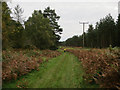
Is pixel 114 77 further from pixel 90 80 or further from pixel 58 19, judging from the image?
pixel 58 19

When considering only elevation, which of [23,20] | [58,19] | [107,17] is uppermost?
[107,17]

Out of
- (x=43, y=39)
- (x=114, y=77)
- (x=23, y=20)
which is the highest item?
(x=23, y=20)

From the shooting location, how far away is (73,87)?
4141 mm

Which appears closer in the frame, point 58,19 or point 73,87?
point 73,87

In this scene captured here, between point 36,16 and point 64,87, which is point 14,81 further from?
point 36,16

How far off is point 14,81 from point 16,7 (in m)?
16.9

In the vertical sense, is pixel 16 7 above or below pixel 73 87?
above

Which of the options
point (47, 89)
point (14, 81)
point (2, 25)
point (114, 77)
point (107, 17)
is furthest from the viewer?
point (107, 17)

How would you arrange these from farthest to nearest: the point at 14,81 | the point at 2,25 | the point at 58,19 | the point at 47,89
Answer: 1. the point at 58,19
2. the point at 2,25
3. the point at 14,81
4. the point at 47,89

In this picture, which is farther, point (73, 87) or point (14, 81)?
point (14, 81)

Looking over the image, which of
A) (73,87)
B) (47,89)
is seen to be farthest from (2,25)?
(73,87)

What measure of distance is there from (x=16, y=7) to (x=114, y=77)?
19.8 m

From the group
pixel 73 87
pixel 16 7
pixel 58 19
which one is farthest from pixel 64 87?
pixel 58 19

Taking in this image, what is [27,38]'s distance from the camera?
60.6 feet
